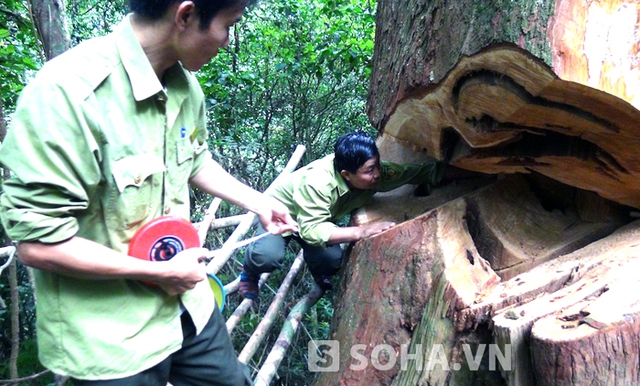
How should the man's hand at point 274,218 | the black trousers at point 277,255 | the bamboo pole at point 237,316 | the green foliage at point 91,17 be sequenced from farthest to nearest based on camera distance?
the green foliage at point 91,17 → the black trousers at point 277,255 → the bamboo pole at point 237,316 → the man's hand at point 274,218

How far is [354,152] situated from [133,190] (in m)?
1.25

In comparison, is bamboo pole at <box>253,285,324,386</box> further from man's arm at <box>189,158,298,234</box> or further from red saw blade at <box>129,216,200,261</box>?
red saw blade at <box>129,216,200,261</box>

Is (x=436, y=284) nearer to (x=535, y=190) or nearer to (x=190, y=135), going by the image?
(x=535, y=190)

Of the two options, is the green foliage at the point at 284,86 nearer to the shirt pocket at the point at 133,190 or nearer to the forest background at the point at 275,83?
the forest background at the point at 275,83

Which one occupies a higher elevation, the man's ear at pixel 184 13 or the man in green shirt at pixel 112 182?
the man's ear at pixel 184 13

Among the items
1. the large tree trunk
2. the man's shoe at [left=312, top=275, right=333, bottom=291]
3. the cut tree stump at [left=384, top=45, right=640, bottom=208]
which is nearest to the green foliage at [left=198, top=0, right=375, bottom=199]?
the man's shoe at [left=312, top=275, right=333, bottom=291]

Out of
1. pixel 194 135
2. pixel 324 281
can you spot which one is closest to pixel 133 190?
pixel 194 135

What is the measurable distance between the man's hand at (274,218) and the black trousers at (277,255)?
93cm

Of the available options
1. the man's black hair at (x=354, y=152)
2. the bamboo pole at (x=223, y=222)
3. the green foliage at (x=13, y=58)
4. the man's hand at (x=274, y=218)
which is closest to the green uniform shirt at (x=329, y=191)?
the man's black hair at (x=354, y=152)

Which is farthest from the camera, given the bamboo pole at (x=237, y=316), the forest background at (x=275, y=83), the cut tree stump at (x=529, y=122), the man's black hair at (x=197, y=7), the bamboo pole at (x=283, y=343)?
the forest background at (x=275, y=83)

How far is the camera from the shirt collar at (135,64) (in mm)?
1115

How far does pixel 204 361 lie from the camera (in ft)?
4.97

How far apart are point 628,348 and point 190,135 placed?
1230mm

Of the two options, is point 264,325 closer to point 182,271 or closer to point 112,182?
point 182,271
